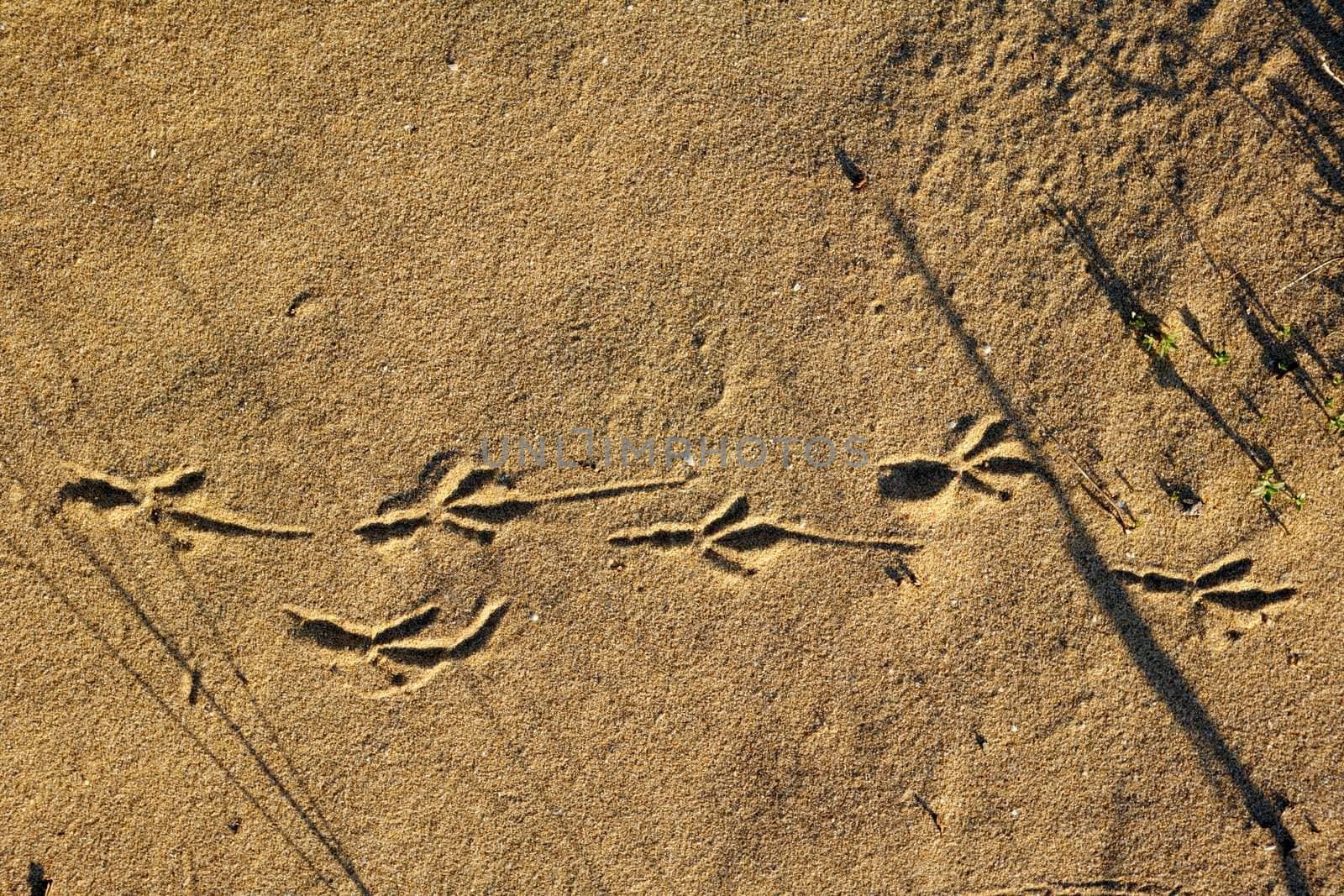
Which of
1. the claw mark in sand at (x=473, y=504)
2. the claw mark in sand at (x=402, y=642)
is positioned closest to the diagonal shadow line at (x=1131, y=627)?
the claw mark in sand at (x=473, y=504)

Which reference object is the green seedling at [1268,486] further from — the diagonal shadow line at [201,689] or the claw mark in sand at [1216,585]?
the diagonal shadow line at [201,689]

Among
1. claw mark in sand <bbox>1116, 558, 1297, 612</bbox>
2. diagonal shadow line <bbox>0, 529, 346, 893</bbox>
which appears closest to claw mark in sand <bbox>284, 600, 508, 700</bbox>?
diagonal shadow line <bbox>0, 529, 346, 893</bbox>

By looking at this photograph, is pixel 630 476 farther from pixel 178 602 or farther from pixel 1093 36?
pixel 1093 36

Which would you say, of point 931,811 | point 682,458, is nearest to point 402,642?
Result: point 682,458

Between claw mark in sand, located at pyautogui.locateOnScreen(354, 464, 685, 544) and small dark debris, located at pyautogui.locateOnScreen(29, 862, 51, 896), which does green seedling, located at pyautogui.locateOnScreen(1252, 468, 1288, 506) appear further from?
small dark debris, located at pyautogui.locateOnScreen(29, 862, 51, 896)

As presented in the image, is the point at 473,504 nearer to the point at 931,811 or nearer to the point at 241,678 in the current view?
the point at 241,678

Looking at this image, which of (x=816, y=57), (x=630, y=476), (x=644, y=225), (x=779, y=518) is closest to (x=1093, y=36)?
(x=816, y=57)
